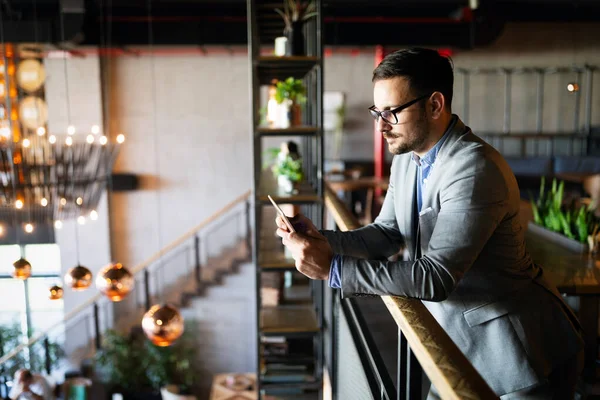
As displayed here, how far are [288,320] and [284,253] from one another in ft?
1.53

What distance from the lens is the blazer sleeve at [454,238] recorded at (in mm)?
1327

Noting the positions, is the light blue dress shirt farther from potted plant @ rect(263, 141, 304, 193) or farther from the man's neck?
potted plant @ rect(263, 141, 304, 193)

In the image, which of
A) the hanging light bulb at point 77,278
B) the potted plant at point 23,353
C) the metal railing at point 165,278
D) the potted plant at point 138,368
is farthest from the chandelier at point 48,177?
the potted plant at point 23,353

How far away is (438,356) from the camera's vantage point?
3.49 feet

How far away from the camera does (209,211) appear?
1005cm

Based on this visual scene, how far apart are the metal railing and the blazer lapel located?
25.5ft

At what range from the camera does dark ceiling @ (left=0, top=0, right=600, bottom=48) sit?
25.0 feet

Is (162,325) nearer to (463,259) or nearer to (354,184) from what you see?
(463,259)

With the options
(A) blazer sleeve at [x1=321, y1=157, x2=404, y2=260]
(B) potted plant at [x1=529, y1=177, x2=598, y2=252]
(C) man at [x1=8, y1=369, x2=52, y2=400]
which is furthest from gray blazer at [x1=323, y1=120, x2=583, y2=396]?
(C) man at [x1=8, y1=369, x2=52, y2=400]

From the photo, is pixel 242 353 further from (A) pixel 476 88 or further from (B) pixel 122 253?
(A) pixel 476 88

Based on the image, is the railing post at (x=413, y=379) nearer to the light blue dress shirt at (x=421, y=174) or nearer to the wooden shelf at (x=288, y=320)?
the light blue dress shirt at (x=421, y=174)

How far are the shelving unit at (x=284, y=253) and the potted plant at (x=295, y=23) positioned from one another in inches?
3.0

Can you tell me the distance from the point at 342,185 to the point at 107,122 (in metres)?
4.41

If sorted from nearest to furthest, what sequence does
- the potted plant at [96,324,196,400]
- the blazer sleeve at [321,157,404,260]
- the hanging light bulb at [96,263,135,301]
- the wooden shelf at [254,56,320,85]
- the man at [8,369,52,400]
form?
the blazer sleeve at [321,157,404,260] < the wooden shelf at [254,56,320,85] < the hanging light bulb at [96,263,135,301] < the man at [8,369,52,400] < the potted plant at [96,324,196,400]
